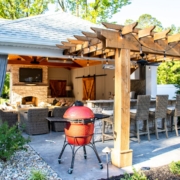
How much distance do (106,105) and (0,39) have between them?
11.4ft

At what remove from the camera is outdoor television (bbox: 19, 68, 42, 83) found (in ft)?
43.0

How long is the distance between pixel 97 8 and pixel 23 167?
53.2 feet

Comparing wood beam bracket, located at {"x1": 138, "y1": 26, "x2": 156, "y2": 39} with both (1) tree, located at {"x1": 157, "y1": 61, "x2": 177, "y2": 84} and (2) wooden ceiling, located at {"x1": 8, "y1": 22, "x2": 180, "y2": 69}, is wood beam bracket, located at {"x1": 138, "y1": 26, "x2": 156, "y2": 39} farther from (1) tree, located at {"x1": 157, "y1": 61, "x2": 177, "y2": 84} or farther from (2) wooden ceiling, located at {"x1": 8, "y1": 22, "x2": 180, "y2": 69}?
(1) tree, located at {"x1": 157, "y1": 61, "x2": 177, "y2": 84}

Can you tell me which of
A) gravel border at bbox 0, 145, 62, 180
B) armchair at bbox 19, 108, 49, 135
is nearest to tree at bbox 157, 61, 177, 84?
armchair at bbox 19, 108, 49, 135

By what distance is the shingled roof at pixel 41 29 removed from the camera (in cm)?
641

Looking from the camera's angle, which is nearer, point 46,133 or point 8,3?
point 46,133

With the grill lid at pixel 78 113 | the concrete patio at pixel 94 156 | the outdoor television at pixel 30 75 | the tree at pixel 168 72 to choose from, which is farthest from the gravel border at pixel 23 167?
the tree at pixel 168 72

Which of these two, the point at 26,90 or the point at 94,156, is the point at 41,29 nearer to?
the point at 94,156

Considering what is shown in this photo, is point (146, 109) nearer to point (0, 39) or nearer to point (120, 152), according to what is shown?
point (120, 152)

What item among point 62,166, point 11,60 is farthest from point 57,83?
point 62,166

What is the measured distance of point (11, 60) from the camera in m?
12.0

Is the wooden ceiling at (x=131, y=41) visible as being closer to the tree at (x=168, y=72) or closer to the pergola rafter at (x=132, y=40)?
the pergola rafter at (x=132, y=40)

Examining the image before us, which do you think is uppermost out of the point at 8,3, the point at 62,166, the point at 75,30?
the point at 8,3

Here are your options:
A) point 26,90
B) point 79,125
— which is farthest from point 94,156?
point 26,90
